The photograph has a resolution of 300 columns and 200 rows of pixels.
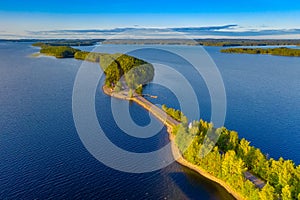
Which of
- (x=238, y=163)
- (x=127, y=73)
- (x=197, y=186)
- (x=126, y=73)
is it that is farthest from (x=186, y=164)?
(x=126, y=73)

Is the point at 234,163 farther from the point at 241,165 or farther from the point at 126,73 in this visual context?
the point at 126,73

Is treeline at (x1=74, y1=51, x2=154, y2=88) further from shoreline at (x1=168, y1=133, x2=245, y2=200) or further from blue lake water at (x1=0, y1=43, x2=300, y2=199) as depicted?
shoreline at (x1=168, y1=133, x2=245, y2=200)

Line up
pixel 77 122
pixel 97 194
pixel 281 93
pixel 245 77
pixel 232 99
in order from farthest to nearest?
1. pixel 245 77
2. pixel 281 93
3. pixel 232 99
4. pixel 77 122
5. pixel 97 194

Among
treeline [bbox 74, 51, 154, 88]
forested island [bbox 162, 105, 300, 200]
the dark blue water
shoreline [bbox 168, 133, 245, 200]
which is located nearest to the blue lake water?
the dark blue water

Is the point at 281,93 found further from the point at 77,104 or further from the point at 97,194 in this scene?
the point at 97,194

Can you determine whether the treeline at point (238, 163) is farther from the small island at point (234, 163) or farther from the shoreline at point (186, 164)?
the shoreline at point (186, 164)

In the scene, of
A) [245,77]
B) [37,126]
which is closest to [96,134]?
[37,126]
